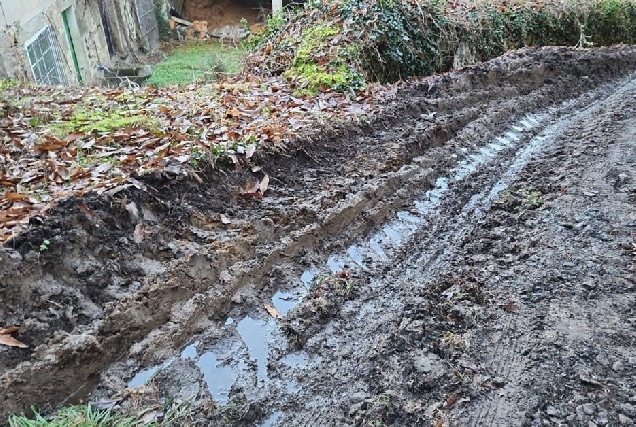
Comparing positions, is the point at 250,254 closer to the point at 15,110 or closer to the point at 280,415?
the point at 280,415

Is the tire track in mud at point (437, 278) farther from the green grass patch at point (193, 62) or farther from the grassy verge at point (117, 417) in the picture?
the green grass patch at point (193, 62)

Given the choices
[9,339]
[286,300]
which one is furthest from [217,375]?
[9,339]

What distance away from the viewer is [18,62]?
26.5 feet

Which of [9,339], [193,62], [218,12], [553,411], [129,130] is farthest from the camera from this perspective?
[218,12]

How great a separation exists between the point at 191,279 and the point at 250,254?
0.52 m

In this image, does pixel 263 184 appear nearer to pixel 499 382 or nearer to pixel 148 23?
pixel 499 382

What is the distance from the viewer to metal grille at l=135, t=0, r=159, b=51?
1539cm

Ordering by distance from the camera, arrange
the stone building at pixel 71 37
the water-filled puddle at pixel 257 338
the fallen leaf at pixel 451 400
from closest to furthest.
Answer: the fallen leaf at pixel 451 400
the water-filled puddle at pixel 257 338
the stone building at pixel 71 37

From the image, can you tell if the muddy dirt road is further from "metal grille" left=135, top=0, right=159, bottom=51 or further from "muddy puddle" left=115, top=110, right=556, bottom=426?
"metal grille" left=135, top=0, right=159, bottom=51

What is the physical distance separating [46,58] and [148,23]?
727 centimetres

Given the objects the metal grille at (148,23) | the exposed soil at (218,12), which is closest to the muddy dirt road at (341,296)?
the metal grille at (148,23)

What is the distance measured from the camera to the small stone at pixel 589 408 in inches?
97.2

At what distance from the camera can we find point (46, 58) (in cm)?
952

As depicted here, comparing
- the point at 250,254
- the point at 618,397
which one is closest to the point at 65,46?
the point at 250,254
